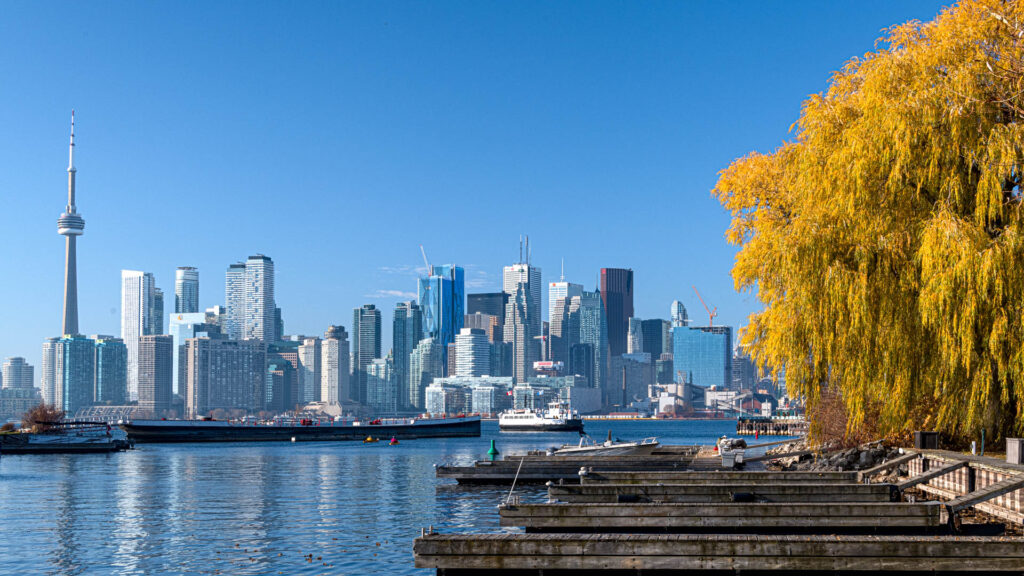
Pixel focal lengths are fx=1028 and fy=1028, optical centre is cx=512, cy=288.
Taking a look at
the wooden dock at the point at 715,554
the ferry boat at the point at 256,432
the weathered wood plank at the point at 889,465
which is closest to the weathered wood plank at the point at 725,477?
the weathered wood plank at the point at 889,465

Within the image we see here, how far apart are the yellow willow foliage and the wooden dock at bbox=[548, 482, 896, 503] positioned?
24.5 ft

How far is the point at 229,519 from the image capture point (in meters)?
40.3

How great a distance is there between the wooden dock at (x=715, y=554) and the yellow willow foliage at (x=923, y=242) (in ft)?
51.3

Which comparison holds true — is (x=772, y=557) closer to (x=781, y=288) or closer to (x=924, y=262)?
(x=924, y=262)

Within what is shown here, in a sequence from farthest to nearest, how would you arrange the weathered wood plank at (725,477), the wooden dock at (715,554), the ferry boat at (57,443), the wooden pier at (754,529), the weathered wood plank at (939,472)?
the ferry boat at (57,443)
the weathered wood plank at (725,477)
the weathered wood plank at (939,472)
the wooden pier at (754,529)
the wooden dock at (715,554)

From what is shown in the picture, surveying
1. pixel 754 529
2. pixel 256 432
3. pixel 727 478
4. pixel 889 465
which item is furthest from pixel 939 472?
pixel 256 432

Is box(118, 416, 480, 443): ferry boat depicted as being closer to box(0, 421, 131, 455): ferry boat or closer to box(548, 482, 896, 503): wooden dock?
box(0, 421, 131, 455): ferry boat

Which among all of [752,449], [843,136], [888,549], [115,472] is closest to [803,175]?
[843,136]

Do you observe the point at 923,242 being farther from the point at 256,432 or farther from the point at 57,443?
the point at 256,432

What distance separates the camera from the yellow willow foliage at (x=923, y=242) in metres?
30.7

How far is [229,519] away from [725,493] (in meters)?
21.7

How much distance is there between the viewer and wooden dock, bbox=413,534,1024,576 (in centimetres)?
1630

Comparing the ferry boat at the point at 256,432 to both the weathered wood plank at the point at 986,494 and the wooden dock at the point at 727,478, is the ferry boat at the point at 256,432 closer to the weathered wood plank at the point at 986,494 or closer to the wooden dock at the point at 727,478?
the wooden dock at the point at 727,478

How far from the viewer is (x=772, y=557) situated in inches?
652
